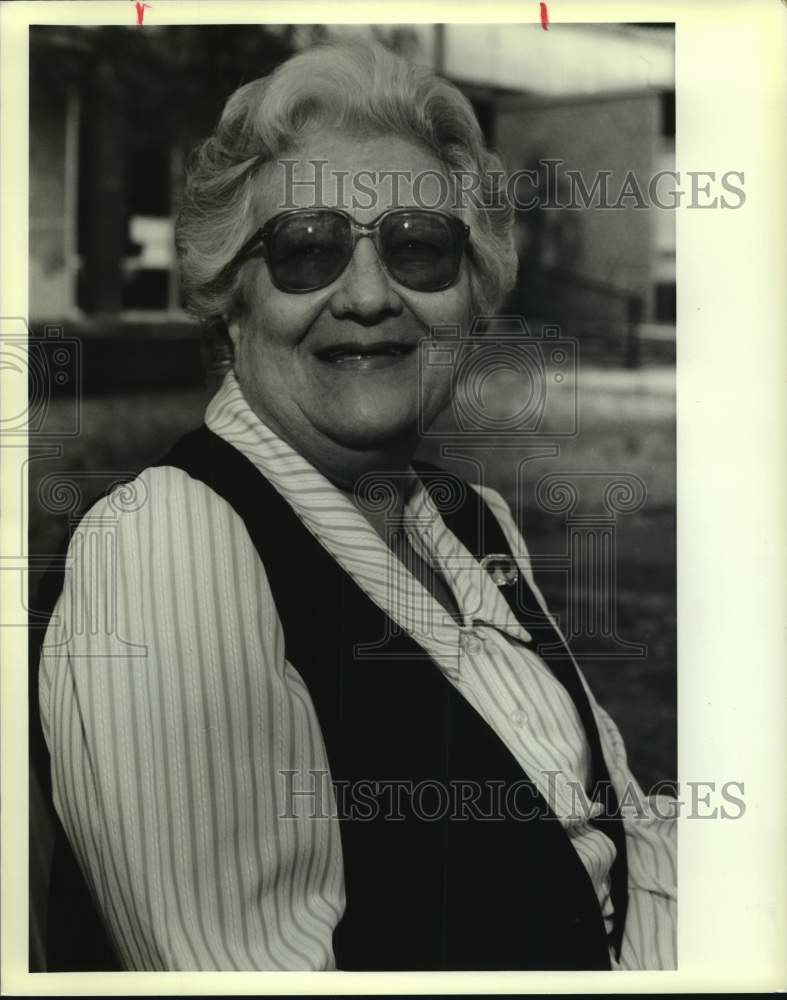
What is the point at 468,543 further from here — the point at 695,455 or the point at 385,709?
the point at 695,455

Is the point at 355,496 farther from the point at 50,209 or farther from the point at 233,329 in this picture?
the point at 50,209

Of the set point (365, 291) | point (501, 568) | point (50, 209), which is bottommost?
point (501, 568)

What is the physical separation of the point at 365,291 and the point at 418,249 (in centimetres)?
15

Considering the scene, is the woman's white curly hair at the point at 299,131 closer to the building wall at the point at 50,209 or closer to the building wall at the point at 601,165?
the building wall at the point at 601,165

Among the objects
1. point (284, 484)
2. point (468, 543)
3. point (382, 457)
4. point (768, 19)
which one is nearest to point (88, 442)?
point (284, 484)

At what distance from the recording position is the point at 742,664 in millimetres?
2459

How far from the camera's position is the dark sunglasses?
2219mm

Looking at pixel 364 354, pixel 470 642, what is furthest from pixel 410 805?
pixel 364 354

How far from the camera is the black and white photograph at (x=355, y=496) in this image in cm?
Answer: 221

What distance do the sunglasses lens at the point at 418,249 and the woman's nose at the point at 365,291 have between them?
27 mm

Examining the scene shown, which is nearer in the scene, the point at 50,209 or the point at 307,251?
the point at 307,251

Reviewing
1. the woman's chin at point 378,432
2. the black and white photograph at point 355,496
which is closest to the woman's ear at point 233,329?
the black and white photograph at point 355,496

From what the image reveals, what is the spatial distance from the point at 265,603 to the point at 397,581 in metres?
0.28

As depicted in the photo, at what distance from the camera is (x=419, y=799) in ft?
7.64
